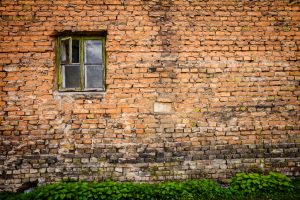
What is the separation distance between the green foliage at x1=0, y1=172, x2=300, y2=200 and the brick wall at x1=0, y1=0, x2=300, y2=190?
10.0 inches

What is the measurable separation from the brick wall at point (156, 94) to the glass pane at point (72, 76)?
231 millimetres

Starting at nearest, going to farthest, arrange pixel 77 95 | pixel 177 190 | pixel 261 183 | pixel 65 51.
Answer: pixel 177 190 → pixel 261 183 → pixel 77 95 → pixel 65 51

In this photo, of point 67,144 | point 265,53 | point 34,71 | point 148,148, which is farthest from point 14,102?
point 265,53

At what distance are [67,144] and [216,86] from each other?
Answer: 2.98m

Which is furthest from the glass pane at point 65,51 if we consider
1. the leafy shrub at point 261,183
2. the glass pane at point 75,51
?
the leafy shrub at point 261,183

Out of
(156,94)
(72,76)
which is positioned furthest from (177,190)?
(72,76)

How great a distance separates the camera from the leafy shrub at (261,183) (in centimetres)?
392

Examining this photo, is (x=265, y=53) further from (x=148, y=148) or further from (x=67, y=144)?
(x=67, y=144)

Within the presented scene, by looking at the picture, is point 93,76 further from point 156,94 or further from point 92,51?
point 156,94

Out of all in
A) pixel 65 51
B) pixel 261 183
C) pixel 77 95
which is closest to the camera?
pixel 261 183

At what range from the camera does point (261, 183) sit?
3.98m

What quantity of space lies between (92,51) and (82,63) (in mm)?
299

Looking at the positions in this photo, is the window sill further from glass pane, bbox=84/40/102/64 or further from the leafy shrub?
the leafy shrub

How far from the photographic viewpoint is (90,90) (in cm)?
425
